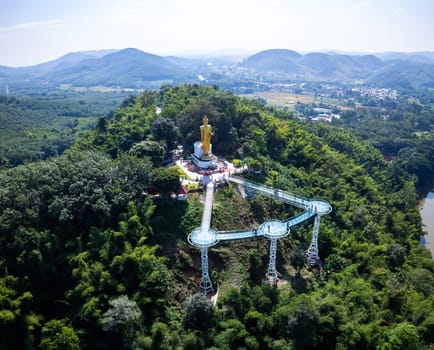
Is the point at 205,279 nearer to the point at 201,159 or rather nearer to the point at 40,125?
the point at 201,159

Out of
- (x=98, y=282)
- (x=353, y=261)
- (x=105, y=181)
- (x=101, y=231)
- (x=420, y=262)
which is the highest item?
(x=105, y=181)

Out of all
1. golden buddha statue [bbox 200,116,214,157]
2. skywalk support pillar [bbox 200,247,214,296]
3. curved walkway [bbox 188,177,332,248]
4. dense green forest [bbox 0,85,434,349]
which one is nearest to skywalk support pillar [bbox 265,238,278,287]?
dense green forest [bbox 0,85,434,349]

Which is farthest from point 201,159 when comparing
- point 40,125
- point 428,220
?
point 40,125

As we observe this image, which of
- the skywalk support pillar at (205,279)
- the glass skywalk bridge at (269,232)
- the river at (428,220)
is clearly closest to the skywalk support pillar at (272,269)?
the glass skywalk bridge at (269,232)

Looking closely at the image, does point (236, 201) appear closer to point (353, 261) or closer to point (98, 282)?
point (353, 261)

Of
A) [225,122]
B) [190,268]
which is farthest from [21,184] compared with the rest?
[225,122]

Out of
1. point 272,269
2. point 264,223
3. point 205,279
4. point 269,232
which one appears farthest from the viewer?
point 264,223

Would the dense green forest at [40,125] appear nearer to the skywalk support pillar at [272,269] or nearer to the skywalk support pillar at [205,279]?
the skywalk support pillar at [205,279]
